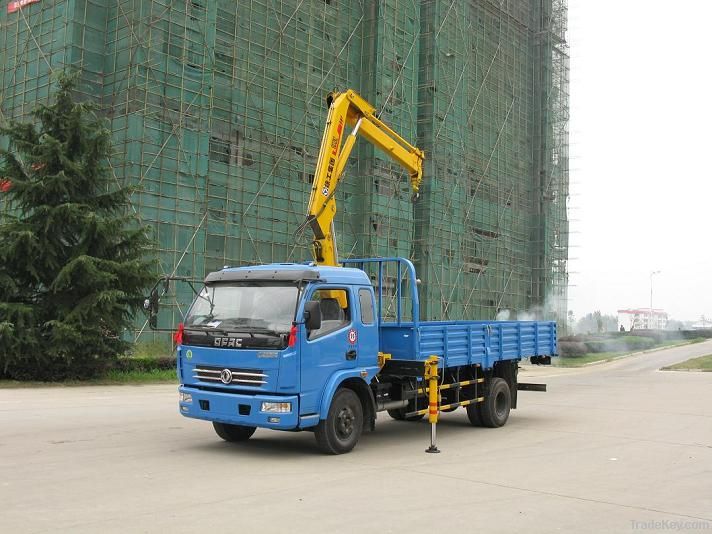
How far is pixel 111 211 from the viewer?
2144 cm

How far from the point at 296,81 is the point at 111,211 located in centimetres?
1459

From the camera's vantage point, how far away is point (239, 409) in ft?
29.8

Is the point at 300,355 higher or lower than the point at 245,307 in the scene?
lower

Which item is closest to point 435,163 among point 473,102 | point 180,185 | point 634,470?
point 473,102

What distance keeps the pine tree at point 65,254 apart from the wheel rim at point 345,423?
1130 cm

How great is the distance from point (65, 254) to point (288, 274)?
12.8 m

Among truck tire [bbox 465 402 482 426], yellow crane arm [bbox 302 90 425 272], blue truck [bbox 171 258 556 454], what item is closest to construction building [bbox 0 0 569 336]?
yellow crane arm [bbox 302 90 425 272]

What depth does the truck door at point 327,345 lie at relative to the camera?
9.08m

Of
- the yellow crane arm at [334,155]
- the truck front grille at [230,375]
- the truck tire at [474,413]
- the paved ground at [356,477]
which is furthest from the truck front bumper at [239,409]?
the truck tire at [474,413]

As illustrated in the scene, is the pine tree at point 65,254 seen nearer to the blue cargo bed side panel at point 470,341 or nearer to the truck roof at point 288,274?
the truck roof at point 288,274

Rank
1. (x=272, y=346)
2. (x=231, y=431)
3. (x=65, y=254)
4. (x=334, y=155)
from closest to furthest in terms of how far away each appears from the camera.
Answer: (x=272, y=346) < (x=231, y=431) < (x=334, y=155) < (x=65, y=254)

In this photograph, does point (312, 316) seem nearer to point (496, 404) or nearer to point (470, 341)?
point (470, 341)

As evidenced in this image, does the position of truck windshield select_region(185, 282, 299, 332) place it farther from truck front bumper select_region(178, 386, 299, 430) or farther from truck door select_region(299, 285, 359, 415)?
truck front bumper select_region(178, 386, 299, 430)

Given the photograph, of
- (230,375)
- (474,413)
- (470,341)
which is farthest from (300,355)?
(474,413)
